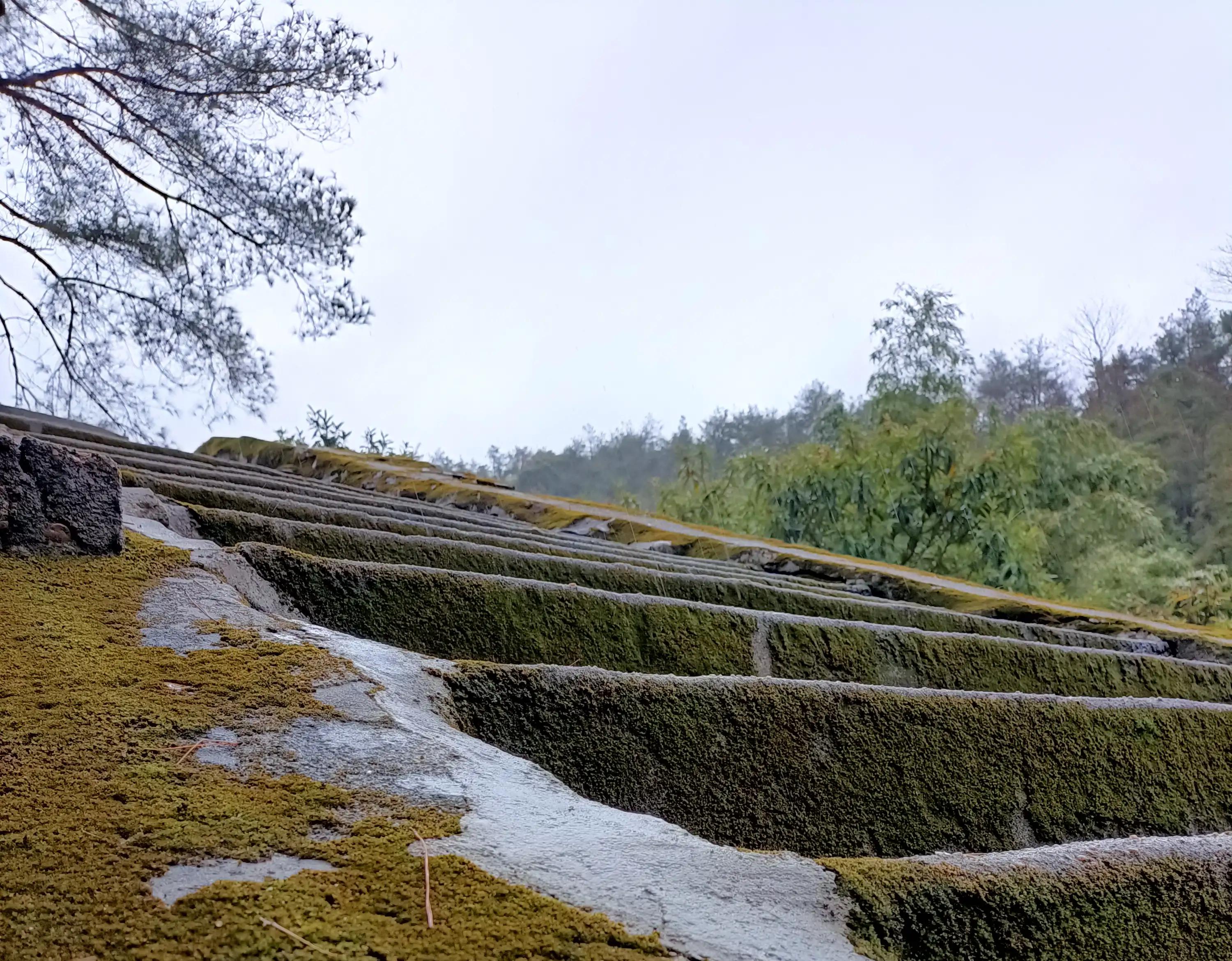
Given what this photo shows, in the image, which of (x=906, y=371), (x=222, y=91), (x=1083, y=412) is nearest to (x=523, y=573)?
(x=222, y=91)

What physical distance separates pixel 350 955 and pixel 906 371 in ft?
60.4

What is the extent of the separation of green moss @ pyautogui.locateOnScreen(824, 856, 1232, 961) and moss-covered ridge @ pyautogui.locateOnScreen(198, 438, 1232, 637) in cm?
270

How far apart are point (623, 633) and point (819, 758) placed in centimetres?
56

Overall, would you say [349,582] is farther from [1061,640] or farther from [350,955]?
[1061,640]

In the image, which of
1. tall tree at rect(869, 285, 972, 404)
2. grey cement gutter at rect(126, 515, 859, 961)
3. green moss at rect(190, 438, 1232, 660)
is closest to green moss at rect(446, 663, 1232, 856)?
grey cement gutter at rect(126, 515, 859, 961)

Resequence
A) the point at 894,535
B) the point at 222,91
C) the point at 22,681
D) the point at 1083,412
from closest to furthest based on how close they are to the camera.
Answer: the point at 22,681 < the point at 222,91 < the point at 894,535 < the point at 1083,412

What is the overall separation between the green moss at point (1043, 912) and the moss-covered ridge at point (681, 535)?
8.86 feet

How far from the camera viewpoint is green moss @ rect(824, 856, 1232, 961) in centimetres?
79

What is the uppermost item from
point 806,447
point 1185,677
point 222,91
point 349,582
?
point 222,91

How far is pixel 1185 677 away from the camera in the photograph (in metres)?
2.46

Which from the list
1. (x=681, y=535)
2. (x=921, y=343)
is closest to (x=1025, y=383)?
(x=921, y=343)

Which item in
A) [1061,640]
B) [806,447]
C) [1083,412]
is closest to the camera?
[1061,640]

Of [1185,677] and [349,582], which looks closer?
[349,582]

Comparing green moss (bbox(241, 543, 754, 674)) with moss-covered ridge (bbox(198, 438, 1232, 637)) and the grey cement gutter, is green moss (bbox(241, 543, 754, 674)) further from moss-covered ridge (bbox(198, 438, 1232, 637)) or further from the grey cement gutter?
moss-covered ridge (bbox(198, 438, 1232, 637))
